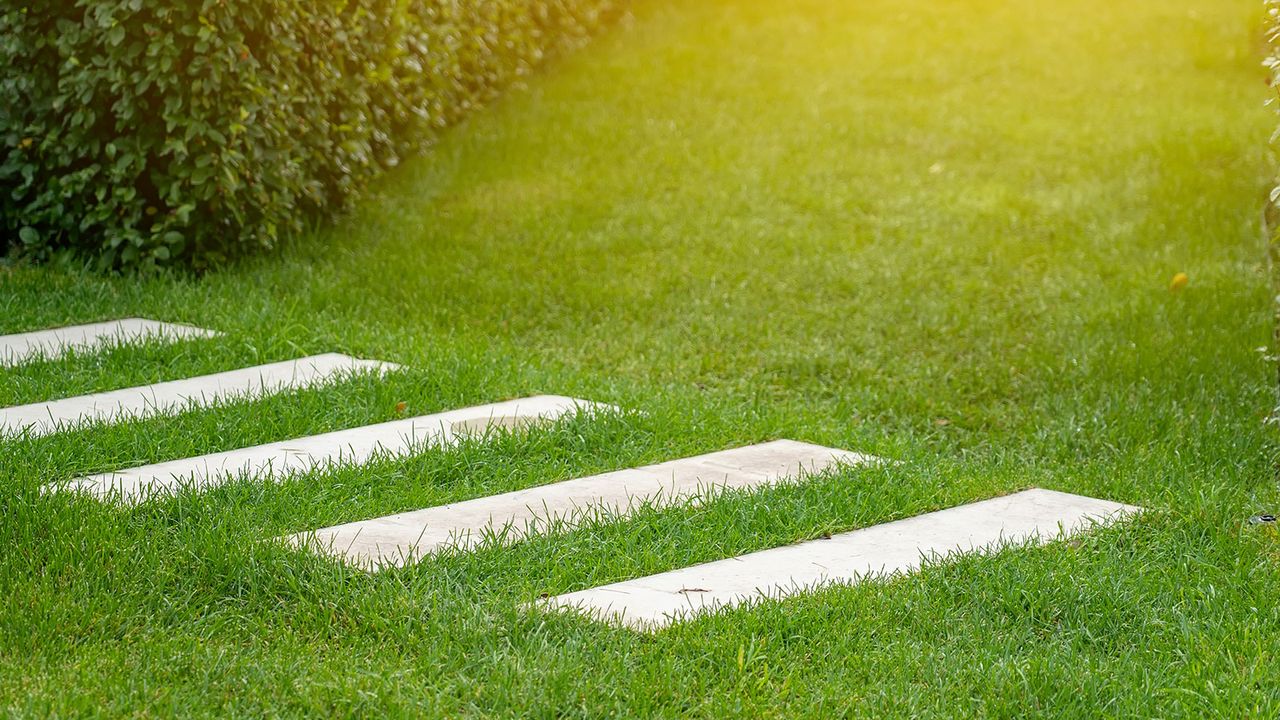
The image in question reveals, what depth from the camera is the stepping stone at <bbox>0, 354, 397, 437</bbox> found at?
4.27 meters

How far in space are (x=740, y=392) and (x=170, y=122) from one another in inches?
105

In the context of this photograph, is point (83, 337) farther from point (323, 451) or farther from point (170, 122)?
point (323, 451)

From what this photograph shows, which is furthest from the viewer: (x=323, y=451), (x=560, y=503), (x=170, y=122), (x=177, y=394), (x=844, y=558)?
(x=170, y=122)

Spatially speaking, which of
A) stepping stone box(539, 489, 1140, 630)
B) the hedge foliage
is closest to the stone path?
stepping stone box(539, 489, 1140, 630)

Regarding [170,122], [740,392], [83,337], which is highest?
[170,122]

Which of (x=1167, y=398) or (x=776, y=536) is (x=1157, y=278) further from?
(x=776, y=536)

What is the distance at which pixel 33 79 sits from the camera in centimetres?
625

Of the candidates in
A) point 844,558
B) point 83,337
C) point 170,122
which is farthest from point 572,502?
point 170,122

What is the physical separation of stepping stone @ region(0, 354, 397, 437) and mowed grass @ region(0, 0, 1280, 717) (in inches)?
4.1

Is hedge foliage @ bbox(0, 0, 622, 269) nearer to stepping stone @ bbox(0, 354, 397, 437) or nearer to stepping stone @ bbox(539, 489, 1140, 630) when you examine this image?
stepping stone @ bbox(0, 354, 397, 437)

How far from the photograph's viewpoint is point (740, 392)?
5.24 metres

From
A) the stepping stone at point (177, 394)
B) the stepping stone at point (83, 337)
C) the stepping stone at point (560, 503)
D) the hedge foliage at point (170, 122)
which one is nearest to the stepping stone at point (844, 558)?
the stepping stone at point (560, 503)

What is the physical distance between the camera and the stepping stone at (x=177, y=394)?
4266 mm

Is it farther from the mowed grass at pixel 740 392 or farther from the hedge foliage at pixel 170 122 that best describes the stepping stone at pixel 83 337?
the hedge foliage at pixel 170 122
